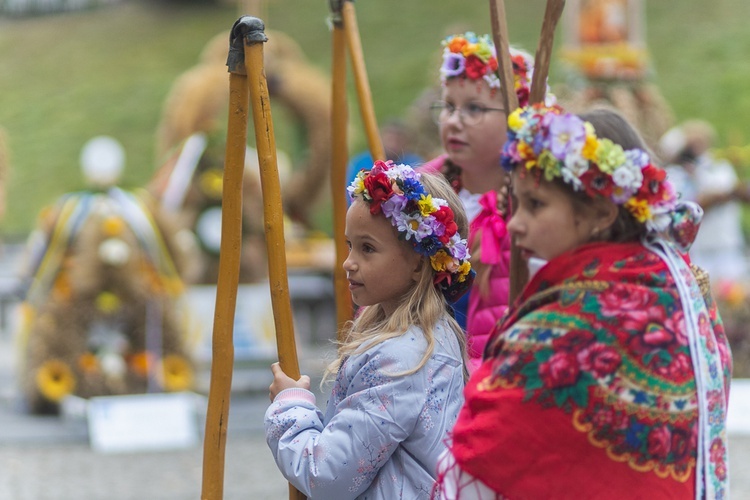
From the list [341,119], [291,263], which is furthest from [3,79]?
[341,119]

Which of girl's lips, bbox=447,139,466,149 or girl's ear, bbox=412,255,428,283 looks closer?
girl's ear, bbox=412,255,428,283

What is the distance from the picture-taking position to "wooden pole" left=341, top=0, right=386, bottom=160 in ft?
10.2

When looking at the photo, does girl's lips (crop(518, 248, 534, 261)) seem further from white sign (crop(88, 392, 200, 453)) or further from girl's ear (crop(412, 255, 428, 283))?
white sign (crop(88, 392, 200, 453))

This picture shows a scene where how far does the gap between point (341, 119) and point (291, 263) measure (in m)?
6.53

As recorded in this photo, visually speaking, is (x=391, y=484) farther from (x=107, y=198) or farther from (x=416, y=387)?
(x=107, y=198)

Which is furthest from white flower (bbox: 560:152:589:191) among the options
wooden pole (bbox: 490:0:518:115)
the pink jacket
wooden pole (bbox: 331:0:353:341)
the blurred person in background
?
the blurred person in background

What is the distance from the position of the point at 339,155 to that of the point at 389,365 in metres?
1.00

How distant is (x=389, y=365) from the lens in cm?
225

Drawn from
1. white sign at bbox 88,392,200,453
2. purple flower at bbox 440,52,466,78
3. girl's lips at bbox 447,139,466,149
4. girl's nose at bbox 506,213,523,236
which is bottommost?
white sign at bbox 88,392,200,453

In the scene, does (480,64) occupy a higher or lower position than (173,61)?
higher

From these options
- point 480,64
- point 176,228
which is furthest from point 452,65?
point 176,228

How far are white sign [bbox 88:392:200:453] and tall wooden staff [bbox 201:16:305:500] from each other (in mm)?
4245

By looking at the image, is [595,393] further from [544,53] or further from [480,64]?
[480,64]

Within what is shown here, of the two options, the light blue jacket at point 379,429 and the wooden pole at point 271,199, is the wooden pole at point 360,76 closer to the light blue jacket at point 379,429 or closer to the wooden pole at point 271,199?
the wooden pole at point 271,199
